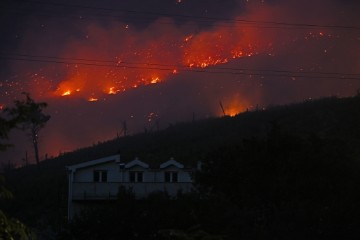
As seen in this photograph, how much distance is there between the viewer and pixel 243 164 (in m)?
24.8

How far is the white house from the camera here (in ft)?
139

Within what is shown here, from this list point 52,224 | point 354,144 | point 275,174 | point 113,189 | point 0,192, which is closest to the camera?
point 0,192

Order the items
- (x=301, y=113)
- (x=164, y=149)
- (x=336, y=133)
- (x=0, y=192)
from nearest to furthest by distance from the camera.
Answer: (x=0, y=192) → (x=336, y=133) → (x=164, y=149) → (x=301, y=113)

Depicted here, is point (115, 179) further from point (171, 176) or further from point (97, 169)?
point (171, 176)

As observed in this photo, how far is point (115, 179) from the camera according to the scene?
150 ft

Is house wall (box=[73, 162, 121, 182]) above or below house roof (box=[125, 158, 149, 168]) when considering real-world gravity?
below

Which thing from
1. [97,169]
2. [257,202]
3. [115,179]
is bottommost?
[257,202]

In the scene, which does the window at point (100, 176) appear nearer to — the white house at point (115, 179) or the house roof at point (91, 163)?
the white house at point (115, 179)

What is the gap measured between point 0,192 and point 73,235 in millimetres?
16468

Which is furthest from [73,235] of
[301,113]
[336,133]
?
[301,113]

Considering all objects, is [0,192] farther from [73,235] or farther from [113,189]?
[113,189]

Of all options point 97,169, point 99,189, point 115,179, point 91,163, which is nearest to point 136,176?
point 115,179

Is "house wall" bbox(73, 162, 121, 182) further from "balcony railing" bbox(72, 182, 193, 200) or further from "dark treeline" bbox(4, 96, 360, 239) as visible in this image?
"dark treeline" bbox(4, 96, 360, 239)

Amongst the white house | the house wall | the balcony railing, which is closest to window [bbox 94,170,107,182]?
the white house
